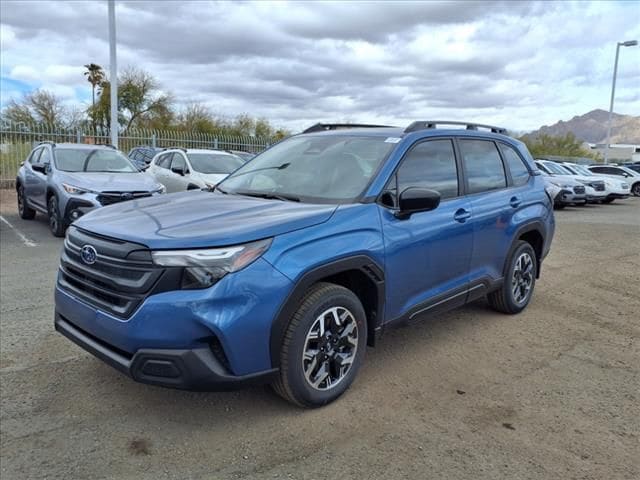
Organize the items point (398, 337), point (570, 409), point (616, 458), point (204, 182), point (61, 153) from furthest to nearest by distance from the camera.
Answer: point (204, 182)
point (61, 153)
point (398, 337)
point (570, 409)
point (616, 458)

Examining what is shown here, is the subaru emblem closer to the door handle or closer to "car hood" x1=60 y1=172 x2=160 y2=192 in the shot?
the door handle

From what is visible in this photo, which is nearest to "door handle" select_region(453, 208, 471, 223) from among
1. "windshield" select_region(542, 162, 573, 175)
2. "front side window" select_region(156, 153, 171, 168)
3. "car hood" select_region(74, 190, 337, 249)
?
"car hood" select_region(74, 190, 337, 249)

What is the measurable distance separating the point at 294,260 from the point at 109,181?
7.15 meters

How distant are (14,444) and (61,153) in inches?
321

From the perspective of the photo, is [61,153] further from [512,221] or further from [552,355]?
[552,355]

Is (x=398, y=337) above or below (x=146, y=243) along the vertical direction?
below

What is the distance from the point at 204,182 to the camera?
422 inches

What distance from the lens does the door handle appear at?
13.4ft

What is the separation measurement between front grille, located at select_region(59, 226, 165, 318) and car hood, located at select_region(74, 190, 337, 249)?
0.07m

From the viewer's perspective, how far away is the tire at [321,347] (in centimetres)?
296

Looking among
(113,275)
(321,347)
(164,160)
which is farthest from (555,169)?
(113,275)

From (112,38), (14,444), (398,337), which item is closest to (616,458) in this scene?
(398,337)

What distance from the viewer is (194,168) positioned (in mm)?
11273

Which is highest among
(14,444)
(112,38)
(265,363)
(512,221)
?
(112,38)
